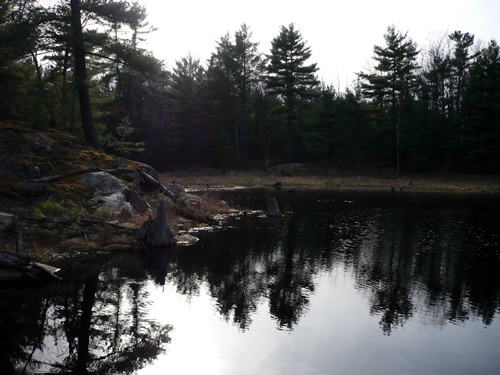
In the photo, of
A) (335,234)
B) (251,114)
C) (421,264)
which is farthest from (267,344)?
(251,114)

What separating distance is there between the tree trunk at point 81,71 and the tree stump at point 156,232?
9.69 meters

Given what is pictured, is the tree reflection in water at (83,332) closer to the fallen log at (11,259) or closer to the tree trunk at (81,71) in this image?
the fallen log at (11,259)

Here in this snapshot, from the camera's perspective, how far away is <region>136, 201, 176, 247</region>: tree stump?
13.0 meters

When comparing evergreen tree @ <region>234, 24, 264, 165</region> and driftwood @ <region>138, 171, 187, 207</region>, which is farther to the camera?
evergreen tree @ <region>234, 24, 264, 165</region>

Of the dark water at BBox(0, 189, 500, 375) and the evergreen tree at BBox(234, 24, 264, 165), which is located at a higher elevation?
the evergreen tree at BBox(234, 24, 264, 165)

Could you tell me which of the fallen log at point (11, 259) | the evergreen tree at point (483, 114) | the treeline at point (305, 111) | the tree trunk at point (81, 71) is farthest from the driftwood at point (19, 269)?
the evergreen tree at point (483, 114)

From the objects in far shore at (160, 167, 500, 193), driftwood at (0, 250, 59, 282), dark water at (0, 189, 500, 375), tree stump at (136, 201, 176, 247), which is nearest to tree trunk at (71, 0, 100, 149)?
tree stump at (136, 201, 176, 247)

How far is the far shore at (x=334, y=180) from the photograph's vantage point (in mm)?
36662

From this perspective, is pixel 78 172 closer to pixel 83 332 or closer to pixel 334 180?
pixel 83 332

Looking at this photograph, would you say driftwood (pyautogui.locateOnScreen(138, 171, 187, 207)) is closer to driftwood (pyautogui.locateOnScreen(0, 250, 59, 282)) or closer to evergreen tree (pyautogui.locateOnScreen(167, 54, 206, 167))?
driftwood (pyautogui.locateOnScreen(0, 250, 59, 282))

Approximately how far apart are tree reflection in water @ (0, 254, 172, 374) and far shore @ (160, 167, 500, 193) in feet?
91.0

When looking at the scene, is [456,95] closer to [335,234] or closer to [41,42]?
[335,234]

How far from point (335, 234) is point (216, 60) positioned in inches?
1787

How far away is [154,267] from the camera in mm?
10875
